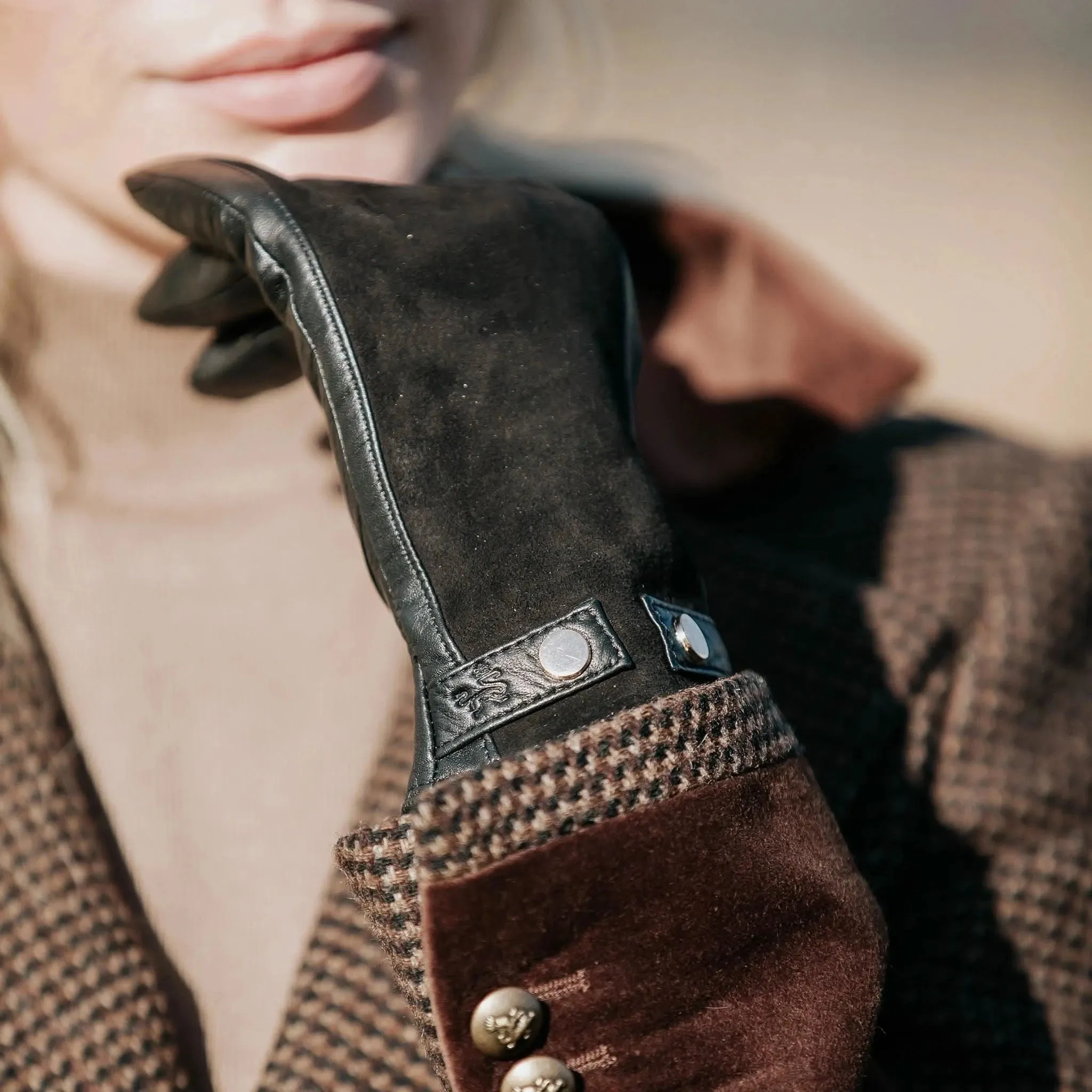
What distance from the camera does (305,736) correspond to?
110 centimetres

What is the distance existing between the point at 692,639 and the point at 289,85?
604 mm

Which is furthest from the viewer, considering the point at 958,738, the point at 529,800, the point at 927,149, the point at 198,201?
the point at 927,149

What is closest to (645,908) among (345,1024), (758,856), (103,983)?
(758,856)

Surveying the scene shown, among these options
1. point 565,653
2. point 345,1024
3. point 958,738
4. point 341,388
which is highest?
point 341,388

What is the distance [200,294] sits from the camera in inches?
37.8

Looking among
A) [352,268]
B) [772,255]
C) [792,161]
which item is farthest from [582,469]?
[792,161]

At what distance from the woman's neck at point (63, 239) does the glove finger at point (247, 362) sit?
0.18 m

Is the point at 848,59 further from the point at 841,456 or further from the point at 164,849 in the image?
the point at 164,849

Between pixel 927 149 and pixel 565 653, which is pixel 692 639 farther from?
pixel 927 149

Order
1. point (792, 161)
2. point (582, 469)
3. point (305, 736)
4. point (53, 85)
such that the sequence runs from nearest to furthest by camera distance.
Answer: point (582, 469)
point (53, 85)
point (305, 736)
point (792, 161)

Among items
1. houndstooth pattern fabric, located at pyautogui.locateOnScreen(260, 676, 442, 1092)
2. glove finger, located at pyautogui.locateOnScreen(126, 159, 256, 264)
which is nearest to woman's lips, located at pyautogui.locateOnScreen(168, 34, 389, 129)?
glove finger, located at pyautogui.locateOnScreen(126, 159, 256, 264)

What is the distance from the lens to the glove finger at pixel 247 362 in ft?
3.20

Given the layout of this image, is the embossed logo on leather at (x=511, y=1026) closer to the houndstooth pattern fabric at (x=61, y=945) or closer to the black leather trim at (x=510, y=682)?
the black leather trim at (x=510, y=682)

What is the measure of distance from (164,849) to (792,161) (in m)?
3.89
